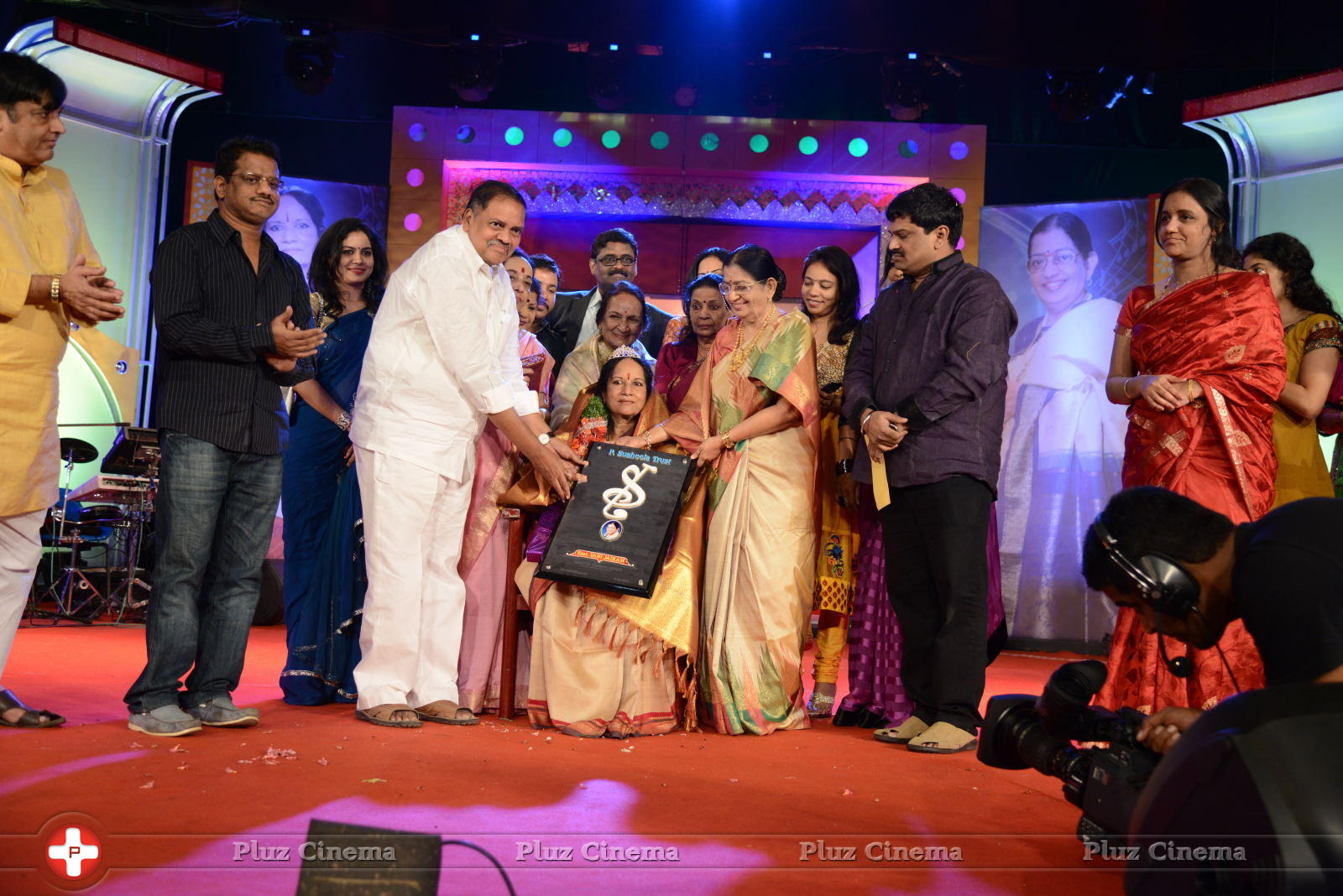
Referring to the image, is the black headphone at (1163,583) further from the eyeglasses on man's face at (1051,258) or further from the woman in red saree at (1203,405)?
the eyeglasses on man's face at (1051,258)

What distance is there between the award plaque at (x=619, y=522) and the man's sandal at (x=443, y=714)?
0.55m

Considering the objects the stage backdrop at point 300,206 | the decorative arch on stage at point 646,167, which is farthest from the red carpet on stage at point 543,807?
the decorative arch on stage at point 646,167

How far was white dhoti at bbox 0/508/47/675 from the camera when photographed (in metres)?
3.25

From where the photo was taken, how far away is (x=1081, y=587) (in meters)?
7.43

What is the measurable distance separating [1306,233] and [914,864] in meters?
6.68

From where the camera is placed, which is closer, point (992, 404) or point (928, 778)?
point (928, 778)

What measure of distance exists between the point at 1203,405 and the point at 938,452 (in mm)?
821

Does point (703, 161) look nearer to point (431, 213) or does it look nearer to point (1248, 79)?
point (431, 213)

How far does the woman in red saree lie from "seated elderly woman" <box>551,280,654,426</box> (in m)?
2.07

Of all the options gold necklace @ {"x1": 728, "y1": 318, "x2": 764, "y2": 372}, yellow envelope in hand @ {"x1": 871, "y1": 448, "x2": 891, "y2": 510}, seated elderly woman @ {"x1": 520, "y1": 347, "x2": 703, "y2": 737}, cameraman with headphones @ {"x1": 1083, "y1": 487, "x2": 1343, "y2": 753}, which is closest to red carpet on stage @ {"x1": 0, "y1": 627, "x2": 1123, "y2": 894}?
seated elderly woman @ {"x1": 520, "y1": 347, "x2": 703, "y2": 737}

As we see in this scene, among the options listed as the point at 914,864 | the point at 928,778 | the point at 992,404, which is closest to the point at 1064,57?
the point at 992,404

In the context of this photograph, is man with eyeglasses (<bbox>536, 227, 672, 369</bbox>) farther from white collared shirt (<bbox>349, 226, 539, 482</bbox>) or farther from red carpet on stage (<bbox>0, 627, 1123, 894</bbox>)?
red carpet on stage (<bbox>0, 627, 1123, 894</bbox>)

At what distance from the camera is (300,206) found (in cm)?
827

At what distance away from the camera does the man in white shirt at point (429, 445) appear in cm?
372
